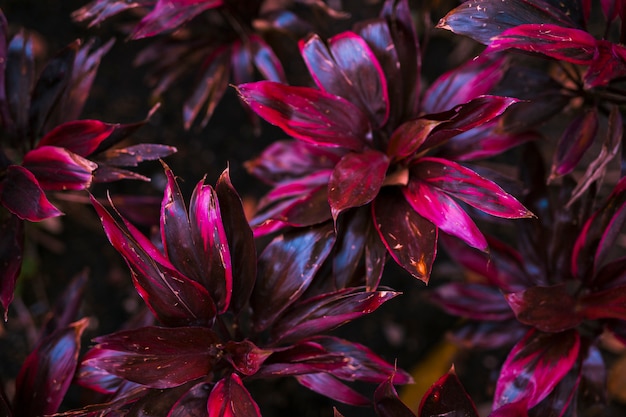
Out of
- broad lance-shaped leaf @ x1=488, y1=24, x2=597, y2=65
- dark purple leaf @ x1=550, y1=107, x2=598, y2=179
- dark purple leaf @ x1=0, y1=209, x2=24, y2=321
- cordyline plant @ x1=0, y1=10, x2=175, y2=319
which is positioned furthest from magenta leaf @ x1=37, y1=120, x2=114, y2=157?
dark purple leaf @ x1=550, y1=107, x2=598, y2=179

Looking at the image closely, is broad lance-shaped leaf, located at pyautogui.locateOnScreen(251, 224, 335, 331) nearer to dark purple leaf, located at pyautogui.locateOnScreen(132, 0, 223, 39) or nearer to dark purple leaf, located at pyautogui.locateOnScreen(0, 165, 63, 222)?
dark purple leaf, located at pyautogui.locateOnScreen(0, 165, 63, 222)

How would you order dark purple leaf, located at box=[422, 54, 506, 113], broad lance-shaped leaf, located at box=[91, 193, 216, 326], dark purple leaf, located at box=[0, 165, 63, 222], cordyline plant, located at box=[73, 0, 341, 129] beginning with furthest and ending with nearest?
cordyline plant, located at box=[73, 0, 341, 129] → dark purple leaf, located at box=[422, 54, 506, 113] → dark purple leaf, located at box=[0, 165, 63, 222] → broad lance-shaped leaf, located at box=[91, 193, 216, 326]

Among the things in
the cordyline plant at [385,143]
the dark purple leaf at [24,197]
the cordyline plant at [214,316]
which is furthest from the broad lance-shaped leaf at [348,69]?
the dark purple leaf at [24,197]

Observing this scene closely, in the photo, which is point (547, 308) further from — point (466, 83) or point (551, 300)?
point (466, 83)

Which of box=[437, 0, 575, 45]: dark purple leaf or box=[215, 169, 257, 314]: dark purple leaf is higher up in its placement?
box=[437, 0, 575, 45]: dark purple leaf

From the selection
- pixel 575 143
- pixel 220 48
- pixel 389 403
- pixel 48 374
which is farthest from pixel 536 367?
pixel 220 48

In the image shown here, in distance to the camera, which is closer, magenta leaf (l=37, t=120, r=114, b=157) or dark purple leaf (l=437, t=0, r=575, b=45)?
dark purple leaf (l=437, t=0, r=575, b=45)

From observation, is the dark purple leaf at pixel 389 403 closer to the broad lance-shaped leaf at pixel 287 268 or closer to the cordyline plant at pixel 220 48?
the broad lance-shaped leaf at pixel 287 268

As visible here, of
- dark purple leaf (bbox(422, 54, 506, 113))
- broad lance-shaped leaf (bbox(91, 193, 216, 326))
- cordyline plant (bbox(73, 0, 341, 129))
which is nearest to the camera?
broad lance-shaped leaf (bbox(91, 193, 216, 326))
